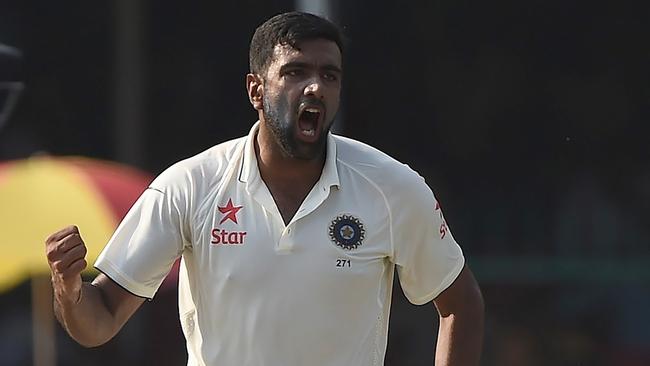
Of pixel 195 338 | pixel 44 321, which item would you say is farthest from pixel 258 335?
pixel 44 321

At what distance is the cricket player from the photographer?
371 centimetres

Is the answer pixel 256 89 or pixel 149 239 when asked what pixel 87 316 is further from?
pixel 256 89

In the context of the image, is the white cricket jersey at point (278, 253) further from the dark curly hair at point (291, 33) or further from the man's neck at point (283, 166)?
the dark curly hair at point (291, 33)

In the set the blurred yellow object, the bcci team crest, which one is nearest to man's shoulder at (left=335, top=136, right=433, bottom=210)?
the bcci team crest

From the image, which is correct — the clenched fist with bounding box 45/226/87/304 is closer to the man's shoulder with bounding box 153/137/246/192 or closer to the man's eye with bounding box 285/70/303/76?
the man's shoulder with bounding box 153/137/246/192

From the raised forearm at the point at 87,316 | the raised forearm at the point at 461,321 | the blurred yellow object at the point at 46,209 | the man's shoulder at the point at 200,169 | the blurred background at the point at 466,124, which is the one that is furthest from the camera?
the blurred background at the point at 466,124

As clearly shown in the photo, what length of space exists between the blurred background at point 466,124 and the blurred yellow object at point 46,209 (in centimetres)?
150

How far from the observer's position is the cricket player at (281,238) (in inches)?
146

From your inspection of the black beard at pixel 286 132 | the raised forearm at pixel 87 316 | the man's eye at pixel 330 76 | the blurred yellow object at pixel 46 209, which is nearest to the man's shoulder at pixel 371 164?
the black beard at pixel 286 132

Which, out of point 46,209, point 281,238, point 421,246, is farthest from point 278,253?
point 46,209

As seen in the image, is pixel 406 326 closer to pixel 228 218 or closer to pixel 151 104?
pixel 151 104

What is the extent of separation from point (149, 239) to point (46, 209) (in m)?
3.23

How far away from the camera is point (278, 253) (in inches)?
146

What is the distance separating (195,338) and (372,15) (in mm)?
4929
